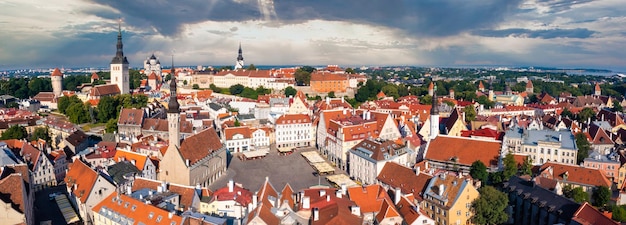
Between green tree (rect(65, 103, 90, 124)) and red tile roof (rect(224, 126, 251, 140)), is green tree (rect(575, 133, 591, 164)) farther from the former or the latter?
green tree (rect(65, 103, 90, 124))

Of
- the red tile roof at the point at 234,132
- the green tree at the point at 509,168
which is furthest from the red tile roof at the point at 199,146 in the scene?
the green tree at the point at 509,168

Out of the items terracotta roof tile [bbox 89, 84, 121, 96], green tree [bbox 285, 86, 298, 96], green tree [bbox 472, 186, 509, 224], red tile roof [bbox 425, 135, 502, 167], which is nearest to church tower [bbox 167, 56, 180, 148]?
red tile roof [bbox 425, 135, 502, 167]

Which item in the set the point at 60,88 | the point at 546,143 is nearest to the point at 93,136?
the point at 60,88

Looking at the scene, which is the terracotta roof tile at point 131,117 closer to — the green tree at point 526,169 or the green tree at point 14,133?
the green tree at point 14,133

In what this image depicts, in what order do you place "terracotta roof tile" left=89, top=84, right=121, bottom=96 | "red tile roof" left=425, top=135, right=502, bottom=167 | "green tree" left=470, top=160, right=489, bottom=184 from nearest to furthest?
"green tree" left=470, top=160, right=489, bottom=184 → "red tile roof" left=425, top=135, right=502, bottom=167 → "terracotta roof tile" left=89, top=84, right=121, bottom=96

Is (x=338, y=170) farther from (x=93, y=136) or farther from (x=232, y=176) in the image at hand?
Result: (x=93, y=136)
